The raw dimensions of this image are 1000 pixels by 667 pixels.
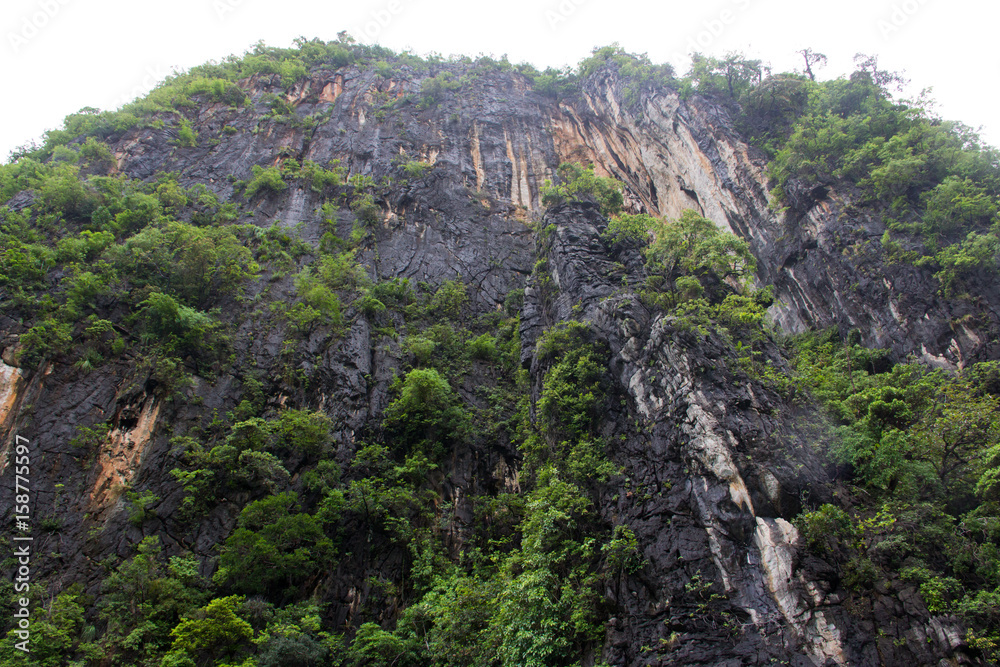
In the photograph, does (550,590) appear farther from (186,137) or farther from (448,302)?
(186,137)

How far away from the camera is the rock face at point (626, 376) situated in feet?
28.2

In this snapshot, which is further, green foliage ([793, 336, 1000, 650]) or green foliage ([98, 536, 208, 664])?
green foliage ([98, 536, 208, 664])

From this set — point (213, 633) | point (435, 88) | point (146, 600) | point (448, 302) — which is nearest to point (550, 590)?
point (213, 633)

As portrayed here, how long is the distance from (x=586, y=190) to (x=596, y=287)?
7.39m

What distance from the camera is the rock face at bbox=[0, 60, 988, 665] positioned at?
8594 millimetres

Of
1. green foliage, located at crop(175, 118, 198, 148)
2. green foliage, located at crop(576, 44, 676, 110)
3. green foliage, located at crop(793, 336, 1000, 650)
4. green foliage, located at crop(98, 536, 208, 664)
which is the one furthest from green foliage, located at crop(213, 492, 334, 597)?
green foliage, located at crop(576, 44, 676, 110)

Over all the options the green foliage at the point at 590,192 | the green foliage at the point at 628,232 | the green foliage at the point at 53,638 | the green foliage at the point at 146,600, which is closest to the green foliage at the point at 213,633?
the green foliage at the point at 146,600

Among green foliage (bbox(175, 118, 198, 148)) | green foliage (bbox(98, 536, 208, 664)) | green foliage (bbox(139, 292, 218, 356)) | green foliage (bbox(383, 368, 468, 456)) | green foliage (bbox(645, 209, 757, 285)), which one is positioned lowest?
green foliage (bbox(98, 536, 208, 664))

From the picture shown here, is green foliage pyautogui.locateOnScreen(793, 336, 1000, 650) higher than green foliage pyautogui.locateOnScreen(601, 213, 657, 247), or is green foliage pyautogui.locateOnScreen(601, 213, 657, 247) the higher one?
green foliage pyautogui.locateOnScreen(601, 213, 657, 247)

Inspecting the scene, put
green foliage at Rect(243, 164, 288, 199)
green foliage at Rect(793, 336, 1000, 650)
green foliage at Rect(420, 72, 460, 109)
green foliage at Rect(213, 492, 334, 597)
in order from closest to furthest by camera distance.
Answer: green foliage at Rect(793, 336, 1000, 650) → green foliage at Rect(213, 492, 334, 597) → green foliage at Rect(243, 164, 288, 199) → green foliage at Rect(420, 72, 460, 109)

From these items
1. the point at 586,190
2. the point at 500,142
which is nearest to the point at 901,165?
the point at 586,190

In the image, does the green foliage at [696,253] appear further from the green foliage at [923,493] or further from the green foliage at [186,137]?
the green foliage at [186,137]

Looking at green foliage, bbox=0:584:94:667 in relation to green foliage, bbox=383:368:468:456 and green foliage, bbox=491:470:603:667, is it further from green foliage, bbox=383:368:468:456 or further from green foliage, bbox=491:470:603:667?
green foliage, bbox=491:470:603:667

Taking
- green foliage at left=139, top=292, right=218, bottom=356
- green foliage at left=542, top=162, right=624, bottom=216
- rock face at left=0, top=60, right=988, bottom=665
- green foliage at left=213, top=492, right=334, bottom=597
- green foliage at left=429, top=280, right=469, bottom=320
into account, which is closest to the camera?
rock face at left=0, top=60, right=988, bottom=665
